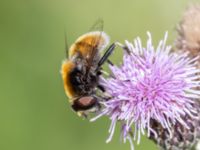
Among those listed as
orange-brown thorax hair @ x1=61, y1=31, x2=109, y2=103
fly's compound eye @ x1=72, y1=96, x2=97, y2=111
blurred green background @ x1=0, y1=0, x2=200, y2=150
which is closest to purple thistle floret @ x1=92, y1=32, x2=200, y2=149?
fly's compound eye @ x1=72, y1=96, x2=97, y2=111

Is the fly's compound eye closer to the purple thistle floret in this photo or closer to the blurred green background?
the purple thistle floret

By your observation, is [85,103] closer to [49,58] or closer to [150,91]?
[150,91]

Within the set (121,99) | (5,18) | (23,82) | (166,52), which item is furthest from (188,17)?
(5,18)

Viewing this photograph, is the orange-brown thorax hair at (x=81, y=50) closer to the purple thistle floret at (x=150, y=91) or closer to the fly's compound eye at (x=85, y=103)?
the fly's compound eye at (x=85, y=103)

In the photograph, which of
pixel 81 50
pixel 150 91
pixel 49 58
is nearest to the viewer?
pixel 150 91

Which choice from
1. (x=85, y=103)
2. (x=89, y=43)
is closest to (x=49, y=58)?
(x=89, y=43)

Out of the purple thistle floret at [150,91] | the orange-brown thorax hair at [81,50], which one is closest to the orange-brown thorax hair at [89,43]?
the orange-brown thorax hair at [81,50]

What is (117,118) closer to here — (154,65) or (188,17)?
(154,65)
